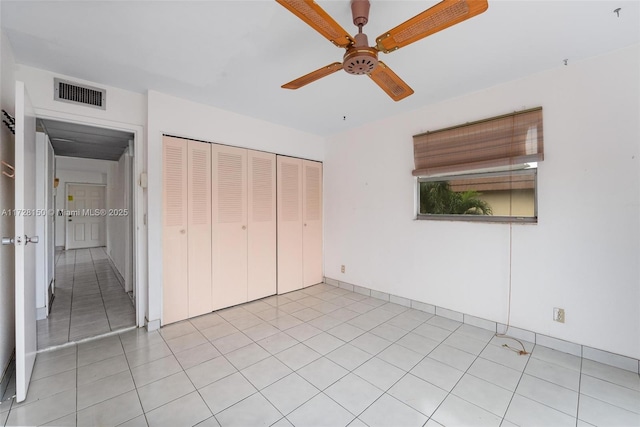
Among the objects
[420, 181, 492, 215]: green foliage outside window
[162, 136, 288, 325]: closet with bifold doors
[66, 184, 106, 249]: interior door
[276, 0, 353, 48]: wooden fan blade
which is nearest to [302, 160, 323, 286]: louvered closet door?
[162, 136, 288, 325]: closet with bifold doors

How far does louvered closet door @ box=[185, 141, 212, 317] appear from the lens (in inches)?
120

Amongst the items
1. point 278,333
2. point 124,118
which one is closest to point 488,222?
point 278,333

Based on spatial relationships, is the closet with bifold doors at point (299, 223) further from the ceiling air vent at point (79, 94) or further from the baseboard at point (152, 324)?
the ceiling air vent at point (79, 94)

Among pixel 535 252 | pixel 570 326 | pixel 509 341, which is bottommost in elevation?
pixel 509 341

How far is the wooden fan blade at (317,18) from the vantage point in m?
1.16

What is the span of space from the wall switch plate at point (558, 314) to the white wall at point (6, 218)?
4.31 m

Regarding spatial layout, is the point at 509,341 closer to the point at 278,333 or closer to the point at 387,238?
the point at 387,238

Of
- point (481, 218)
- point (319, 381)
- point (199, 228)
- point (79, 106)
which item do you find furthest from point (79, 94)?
point (481, 218)

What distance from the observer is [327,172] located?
4.43m

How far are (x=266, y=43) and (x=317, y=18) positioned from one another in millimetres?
873

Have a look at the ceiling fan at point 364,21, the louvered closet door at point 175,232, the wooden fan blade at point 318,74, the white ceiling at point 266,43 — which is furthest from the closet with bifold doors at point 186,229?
the ceiling fan at point 364,21

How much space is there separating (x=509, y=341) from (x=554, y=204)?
52.7 inches

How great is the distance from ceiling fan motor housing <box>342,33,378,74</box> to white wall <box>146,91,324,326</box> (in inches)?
84.9

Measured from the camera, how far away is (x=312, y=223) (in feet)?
14.3
